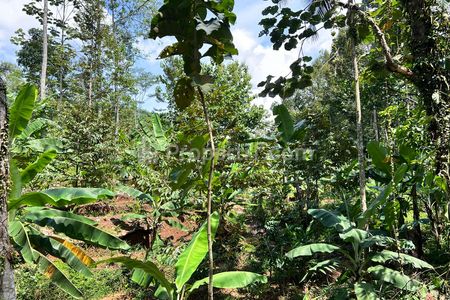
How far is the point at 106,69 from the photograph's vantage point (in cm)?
1858

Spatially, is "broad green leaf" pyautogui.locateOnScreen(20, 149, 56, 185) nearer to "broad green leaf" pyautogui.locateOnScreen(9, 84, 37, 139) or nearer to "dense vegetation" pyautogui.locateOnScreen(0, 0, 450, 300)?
"dense vegetation" pyautogui.locateOnScreen(0, 0, 450, 300)

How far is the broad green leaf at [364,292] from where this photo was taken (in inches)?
165

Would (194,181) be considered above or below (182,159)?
below

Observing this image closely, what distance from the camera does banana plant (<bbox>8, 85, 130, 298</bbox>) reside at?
4512 millimetres

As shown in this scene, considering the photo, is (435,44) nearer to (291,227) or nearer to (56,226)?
(291,227)

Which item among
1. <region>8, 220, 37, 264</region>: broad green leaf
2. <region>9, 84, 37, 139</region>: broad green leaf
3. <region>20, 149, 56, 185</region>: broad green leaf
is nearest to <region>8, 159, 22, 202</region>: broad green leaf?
<region>20, 149, 56, 185</region>: broad green leaf

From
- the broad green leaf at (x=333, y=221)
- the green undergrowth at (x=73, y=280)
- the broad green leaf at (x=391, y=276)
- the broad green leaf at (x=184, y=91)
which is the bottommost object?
the green undergrowth at (x=73, y=280)

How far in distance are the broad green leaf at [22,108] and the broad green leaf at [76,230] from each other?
1344 mm

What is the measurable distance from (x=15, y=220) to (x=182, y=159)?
3.53m

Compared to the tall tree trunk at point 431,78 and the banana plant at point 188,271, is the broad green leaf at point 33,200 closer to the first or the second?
the banana plant at point 188,271

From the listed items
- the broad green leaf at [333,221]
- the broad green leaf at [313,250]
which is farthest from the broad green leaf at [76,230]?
the broad green leaf at [333,221]

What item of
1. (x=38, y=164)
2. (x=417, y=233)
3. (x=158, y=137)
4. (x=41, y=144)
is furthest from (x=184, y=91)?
(x=417, y=233)

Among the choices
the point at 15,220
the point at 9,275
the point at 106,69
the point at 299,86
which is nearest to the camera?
the point at 299,86

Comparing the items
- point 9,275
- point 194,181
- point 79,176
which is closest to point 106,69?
point 79,176
